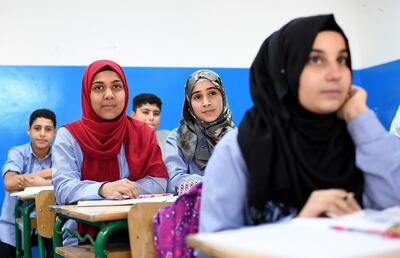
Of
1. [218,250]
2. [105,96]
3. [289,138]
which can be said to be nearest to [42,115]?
[105,96]

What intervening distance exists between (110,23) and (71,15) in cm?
32

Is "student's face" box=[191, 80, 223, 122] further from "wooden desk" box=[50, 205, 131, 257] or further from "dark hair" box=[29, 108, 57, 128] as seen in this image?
"dark hair" box=[29, 108, 57, 128]

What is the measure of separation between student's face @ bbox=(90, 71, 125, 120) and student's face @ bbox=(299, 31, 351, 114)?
4.30ft

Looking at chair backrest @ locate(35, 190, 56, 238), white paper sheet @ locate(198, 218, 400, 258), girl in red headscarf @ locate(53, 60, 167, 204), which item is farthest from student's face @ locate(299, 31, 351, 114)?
chair backrest @ locate(35, 190, 56, 238)

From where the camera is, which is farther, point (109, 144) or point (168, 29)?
point (168, 29)

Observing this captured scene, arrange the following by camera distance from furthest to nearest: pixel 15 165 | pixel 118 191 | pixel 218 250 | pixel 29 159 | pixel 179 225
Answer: pixel 29 159 < pixel 15 165 < pixel 118 191 < pixel 179 225 < pixel 218 250

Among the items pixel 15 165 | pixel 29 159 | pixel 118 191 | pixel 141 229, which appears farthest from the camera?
pixel 29 159

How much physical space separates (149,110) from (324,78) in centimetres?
276

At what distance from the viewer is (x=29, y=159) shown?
366 centimetres

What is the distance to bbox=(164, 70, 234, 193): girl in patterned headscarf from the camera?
93.9 inches

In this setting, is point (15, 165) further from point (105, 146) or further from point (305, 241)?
point (305, 241)

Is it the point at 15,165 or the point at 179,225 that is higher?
the point at 179,225

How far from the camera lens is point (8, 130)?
12.7 ft

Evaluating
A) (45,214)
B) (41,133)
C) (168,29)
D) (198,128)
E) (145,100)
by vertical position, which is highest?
(168,29)
